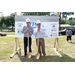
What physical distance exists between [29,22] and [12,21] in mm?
30817

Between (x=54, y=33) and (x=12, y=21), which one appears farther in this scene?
(x=12, y=21)

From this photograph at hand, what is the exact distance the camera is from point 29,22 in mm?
5086

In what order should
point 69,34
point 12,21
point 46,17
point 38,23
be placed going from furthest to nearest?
1. point 12,21
2. point 69,34
3. point 46,17
4. point 38,23

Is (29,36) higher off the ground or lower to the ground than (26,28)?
lower

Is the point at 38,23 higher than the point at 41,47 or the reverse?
higher

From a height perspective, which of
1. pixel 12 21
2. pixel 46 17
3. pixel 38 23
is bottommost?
pixel 38 23

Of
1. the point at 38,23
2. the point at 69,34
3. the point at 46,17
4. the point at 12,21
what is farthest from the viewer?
the point at 12,21

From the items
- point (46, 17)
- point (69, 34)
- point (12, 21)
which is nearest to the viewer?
point (46, 17)

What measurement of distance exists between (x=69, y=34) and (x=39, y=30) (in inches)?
209

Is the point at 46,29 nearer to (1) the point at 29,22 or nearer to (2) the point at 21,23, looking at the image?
(1) the point at 29,22

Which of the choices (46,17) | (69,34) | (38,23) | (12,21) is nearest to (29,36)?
(38,23)

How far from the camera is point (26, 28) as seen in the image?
5.14m

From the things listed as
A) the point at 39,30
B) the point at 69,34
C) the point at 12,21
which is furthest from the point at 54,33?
the point at 12,21

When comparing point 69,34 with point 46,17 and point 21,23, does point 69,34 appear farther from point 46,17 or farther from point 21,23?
point 21,23
